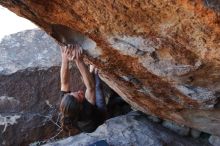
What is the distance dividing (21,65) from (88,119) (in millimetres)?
1251

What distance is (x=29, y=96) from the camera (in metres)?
4.42

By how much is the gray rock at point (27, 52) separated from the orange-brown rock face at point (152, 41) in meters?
1.55

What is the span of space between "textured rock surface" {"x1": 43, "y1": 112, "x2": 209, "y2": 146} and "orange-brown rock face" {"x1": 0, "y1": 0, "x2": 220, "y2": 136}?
0.44m

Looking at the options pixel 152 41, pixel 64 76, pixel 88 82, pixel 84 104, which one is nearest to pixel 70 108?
pixel 84 104

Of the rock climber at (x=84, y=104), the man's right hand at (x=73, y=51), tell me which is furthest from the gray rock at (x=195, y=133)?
the man's right hand at (x=73, y=51)

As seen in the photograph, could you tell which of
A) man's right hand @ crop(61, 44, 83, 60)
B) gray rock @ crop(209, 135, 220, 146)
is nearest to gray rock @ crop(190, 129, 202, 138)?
gray rock @ crop(209, 135, 220, 146)

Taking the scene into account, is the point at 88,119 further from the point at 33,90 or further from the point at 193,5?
the point at 193,5

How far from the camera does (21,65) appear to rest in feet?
14.7

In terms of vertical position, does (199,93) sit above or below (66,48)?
below

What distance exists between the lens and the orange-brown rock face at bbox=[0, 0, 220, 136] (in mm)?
1947

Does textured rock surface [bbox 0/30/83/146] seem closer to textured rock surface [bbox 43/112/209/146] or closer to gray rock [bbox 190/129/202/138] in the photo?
→ textured rock surface [bbox 43/112/209/146]

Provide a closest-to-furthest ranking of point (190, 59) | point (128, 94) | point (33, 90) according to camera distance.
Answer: point (190, 59)
point (128, 94)
point (33, 90)

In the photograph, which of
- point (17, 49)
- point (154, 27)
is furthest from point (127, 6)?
point (17, 49)

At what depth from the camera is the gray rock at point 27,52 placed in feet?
14.7
